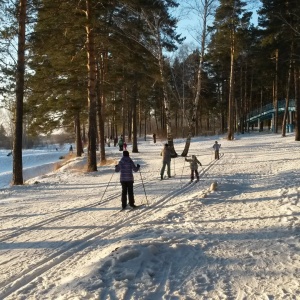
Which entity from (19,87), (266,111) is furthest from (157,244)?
(266,111)

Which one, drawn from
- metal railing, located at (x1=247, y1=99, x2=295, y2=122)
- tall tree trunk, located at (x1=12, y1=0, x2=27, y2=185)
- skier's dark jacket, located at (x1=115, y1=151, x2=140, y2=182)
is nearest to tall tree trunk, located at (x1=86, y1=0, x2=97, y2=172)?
tall tree trunk, located at (x1=12, y1=0, x2=27, y2=185)

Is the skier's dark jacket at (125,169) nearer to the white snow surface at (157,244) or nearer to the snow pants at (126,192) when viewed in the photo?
the snow pants at (126,192)

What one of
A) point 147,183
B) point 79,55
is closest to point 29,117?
point 79,55

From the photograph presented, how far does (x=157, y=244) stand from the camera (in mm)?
5617

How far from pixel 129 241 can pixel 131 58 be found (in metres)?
12.8

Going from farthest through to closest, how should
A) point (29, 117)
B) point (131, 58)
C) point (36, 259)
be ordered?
point (29, 117) < point (131, 58) < point (36, 259)

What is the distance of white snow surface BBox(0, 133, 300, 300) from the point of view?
426 centimetres

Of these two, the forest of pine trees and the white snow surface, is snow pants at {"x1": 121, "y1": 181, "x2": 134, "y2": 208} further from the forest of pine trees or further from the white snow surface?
the forest of pine trees

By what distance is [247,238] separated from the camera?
19.9 feet

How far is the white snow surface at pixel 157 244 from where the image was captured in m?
4.26

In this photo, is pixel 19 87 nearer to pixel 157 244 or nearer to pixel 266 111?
pixel 157 244

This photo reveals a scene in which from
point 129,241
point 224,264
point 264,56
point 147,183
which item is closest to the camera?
point 224,264

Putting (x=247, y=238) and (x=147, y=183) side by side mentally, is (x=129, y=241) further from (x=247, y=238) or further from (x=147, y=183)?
(x=147, y=183)

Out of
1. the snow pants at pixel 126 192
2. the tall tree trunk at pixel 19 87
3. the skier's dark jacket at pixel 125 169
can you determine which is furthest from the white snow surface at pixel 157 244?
the tall tree trunk at pixel 19 87
